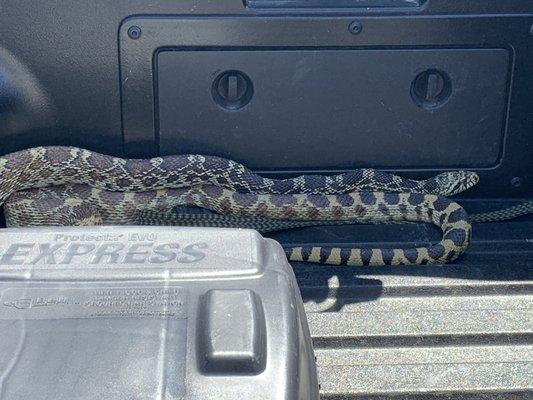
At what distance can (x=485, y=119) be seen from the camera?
13.5ft

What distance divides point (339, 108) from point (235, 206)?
105cm

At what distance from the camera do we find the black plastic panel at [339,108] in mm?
3986

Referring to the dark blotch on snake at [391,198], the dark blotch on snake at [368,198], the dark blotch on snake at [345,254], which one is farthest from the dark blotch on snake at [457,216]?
the dark blotch on snake at [345,254]

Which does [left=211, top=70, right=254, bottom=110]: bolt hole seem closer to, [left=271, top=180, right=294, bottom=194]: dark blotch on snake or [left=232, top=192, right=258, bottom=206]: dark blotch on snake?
[left=271, top=180, right=294, bottom=194]: dark blotch on snake

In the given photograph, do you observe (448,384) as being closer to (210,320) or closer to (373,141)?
(210,320)

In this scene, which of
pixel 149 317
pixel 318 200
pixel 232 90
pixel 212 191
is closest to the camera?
pixel 149 317

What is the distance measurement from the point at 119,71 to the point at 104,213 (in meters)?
0.98

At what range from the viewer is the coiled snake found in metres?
4.37

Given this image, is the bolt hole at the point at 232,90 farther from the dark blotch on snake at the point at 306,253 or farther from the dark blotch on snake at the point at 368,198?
the dark blotch on snake at the point at 368,198

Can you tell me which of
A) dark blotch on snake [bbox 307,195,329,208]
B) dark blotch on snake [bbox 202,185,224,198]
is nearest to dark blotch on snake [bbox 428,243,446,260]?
dark blotch on snake [bbox 307,195,329,208]

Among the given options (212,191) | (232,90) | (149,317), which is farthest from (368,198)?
(149,317)

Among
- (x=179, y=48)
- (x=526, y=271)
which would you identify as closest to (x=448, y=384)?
(x=526, y=271)

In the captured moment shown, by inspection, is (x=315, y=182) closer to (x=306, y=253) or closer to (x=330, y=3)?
(x=306, y=253)

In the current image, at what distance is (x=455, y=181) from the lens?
4434 millimetres
